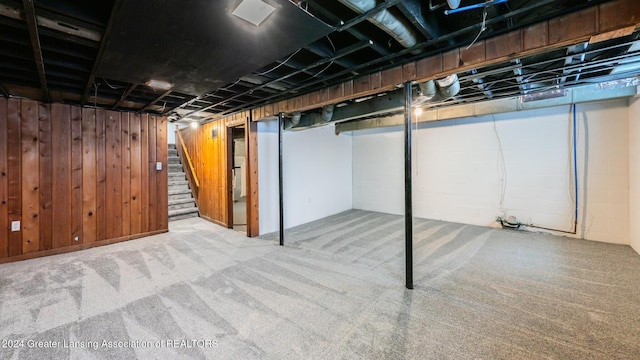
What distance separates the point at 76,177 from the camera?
12.6 feet

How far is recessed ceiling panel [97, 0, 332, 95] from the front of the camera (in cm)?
158

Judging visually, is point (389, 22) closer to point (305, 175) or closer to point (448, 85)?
point (448, 85)

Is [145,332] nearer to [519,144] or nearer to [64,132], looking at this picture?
[64,132]

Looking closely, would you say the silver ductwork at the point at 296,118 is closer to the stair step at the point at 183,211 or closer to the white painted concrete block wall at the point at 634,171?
the stair step at the point at 183,211

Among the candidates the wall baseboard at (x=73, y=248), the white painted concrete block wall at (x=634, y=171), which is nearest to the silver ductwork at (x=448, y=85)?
the white painted concrete block wall at (x=634, y=171)

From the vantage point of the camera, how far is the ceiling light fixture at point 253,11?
1526mm

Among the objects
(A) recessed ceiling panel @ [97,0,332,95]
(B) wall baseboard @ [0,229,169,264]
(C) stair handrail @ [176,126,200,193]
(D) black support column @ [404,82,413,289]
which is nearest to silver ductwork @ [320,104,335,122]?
(D) black support column @ [404,82,413,289]

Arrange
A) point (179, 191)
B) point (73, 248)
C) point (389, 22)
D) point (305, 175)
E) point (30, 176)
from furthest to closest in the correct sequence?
point (179, 191) < point (305, 175) < point (73, 248) < point (30, 176) < point (389, 22)

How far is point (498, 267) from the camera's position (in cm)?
302

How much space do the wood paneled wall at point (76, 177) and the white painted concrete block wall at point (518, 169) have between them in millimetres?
4945

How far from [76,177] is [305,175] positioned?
3.79 meters

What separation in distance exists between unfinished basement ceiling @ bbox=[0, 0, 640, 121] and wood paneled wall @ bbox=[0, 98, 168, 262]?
0.47 metres

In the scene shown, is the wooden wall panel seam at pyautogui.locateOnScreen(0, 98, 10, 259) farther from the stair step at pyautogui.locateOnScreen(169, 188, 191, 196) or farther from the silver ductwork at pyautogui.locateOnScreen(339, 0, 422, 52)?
the silver ductwork at pyautogui.locateOnScreen(339, 0, 422, 52)

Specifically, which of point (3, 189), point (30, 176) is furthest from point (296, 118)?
point (3, 189)
